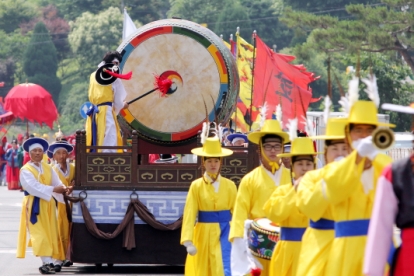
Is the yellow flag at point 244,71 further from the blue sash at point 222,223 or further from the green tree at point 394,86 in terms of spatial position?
the blue sash at point 222,223

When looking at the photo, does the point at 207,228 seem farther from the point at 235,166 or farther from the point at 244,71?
the point at 244,71

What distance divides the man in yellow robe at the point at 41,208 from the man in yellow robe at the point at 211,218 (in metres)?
3.03

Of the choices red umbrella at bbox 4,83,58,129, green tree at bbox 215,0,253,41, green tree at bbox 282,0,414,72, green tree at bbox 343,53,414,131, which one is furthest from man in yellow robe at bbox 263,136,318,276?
green tree at bbox 215,0,253,41

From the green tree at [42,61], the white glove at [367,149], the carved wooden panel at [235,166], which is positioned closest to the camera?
the white glove at [367,149]

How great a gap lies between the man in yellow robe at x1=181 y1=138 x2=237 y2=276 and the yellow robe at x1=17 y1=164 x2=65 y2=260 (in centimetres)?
310

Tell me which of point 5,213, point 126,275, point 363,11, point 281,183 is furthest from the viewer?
point 363,11

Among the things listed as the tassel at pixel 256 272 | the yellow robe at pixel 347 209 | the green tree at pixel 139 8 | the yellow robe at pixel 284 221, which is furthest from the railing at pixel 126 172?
the green tree at pixel 139 8

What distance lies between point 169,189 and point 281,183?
3802mm

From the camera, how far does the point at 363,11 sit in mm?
26656

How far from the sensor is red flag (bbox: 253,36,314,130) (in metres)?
22.8

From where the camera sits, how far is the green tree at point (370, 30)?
26484 mm

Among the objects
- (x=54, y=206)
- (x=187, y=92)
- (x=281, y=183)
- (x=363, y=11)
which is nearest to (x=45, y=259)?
(x=54, y=206)

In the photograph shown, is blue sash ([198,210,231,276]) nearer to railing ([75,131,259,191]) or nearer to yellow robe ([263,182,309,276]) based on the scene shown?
yellow robe ([263,182,309,276])

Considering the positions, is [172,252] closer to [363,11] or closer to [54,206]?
[54,206]
